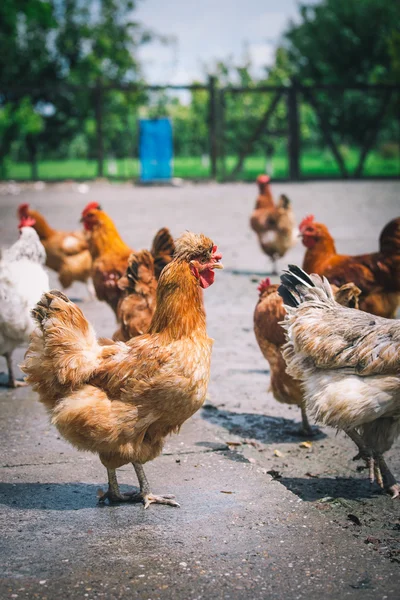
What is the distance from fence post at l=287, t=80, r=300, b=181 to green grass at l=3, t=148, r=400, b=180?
1.63 m

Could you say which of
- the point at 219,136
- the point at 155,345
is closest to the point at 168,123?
the point at 219,136

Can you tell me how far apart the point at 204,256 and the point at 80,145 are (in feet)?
118

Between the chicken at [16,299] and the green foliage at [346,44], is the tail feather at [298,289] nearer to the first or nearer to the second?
the chicken at [16,299]

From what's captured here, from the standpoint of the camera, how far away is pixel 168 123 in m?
25.0

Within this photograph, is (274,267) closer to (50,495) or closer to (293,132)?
(50,495)

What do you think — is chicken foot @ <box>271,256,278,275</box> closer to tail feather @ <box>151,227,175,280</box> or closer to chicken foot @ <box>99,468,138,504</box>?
tail feather @ <box>151,227,175,280</box>

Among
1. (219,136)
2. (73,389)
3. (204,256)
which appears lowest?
(73,389)

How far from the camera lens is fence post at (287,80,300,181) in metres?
24.6

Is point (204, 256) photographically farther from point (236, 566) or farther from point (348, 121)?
point (348, 121)

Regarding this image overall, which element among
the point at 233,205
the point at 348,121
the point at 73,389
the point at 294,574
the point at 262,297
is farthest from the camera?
the point at 348,121

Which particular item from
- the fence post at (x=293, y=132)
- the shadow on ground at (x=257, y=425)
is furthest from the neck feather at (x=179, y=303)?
the fence post at (x=293, y=132)

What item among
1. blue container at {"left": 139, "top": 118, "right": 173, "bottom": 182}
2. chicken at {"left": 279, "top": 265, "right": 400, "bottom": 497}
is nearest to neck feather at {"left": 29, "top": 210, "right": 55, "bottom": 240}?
chicken at {"left": 279, "top": 265, "right": 400, "bottom": 497}

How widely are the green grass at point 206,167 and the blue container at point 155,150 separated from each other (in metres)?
1.31

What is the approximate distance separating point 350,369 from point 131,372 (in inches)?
52.8
